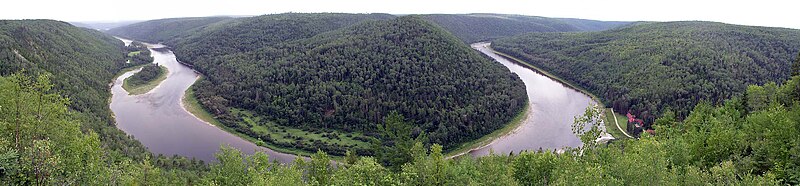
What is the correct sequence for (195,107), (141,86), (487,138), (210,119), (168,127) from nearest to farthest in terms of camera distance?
(487,138)
(168,127)
(210,119)
(195,107)
(141,86)

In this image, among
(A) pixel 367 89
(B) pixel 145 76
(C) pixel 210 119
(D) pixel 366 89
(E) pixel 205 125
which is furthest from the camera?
(B) pixel 145 76

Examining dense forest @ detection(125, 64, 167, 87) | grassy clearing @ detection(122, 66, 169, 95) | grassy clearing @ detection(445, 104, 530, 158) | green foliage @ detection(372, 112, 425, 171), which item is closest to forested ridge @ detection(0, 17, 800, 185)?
green foliage @ detection(372, 112, 425, 171)

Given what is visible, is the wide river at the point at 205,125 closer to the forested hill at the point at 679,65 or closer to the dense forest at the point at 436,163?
the forested hill at the point at 679,65

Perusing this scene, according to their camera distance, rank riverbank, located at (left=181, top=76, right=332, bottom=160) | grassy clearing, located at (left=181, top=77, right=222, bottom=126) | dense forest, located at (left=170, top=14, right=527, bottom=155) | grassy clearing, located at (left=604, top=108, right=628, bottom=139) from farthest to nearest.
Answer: grassy clearing, located at (left=181, top=77, right=222, bottom=126), grassy clearing, located at (left=604, top=108, right=628, bottom=139), dense forest, located at (left=170, top=14, right=527, bottom=155), riverbank, located at (left=181, top=76, right=332, bottom=160)

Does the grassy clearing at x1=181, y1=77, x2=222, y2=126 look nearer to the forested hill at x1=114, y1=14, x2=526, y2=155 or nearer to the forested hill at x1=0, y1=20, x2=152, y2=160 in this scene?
the forested hill at x1=114, y1=14, x2=526, y2=155

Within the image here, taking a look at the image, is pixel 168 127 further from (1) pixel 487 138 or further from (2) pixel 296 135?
(1) pixel 487 138

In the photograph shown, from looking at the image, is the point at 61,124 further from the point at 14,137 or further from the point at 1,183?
the point at 1,183

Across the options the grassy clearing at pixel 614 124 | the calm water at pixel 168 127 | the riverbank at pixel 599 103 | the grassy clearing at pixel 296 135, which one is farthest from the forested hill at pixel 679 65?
the calm water at pixel 168 127

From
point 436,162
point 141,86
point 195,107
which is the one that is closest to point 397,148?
point 436,162
